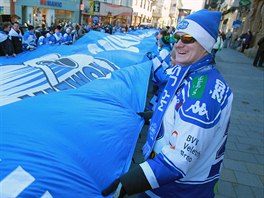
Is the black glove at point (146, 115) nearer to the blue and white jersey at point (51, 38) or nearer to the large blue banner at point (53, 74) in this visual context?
the large blue banner at point (53, 74)

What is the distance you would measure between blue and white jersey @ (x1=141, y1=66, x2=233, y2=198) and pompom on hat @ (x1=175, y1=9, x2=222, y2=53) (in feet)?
0.61

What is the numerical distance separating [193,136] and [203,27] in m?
0.67

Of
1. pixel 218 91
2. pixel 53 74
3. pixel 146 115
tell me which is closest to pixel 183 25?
pixel 218 91

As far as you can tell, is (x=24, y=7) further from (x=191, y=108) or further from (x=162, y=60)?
(x=191, y=108)

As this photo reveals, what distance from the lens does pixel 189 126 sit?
124 centimetres

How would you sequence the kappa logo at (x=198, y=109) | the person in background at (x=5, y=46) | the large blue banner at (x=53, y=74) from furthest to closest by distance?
the person in background at (x=5, y=46) → the large blue banner at (x=53, y=74) → the kappa logo at (x=198, y=109)

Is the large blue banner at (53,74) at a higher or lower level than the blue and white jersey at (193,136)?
lower

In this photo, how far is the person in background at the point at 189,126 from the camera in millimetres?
1260

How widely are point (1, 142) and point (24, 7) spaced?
24.9 meters

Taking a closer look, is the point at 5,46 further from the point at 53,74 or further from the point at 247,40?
the point at 247,40

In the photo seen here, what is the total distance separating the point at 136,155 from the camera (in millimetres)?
4094

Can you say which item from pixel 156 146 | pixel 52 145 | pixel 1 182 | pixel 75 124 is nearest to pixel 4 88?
pixel 75 124

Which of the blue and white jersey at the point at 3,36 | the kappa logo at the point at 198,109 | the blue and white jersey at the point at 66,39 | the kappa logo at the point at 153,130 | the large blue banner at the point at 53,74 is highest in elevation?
the kappa logo at the point at 198,109

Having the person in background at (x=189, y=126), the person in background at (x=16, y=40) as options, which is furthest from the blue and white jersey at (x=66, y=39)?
the person in background at (x=189, y=126)
